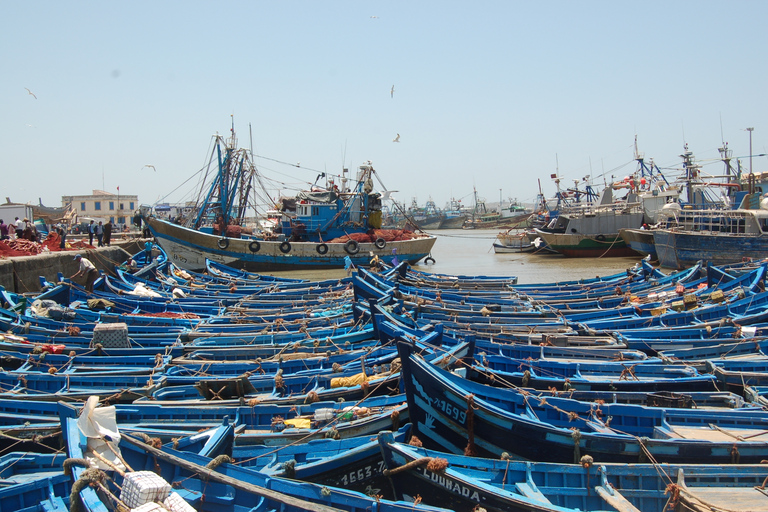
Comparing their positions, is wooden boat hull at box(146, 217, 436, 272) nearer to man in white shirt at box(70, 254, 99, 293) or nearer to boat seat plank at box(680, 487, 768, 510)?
man in white shirt at box(70, 254, 99, 293)

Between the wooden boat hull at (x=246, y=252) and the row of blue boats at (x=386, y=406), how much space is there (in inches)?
658

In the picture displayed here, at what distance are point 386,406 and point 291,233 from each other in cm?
2768

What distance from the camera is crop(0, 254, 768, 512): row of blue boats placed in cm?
564

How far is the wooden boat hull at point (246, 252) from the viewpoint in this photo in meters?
33.1

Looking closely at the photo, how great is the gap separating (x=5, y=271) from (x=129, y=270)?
4.11 metres

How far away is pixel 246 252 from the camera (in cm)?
3328

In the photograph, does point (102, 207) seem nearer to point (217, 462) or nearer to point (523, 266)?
point (523, 266)

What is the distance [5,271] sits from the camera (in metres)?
19.4

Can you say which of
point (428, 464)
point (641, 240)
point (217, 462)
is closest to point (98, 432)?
point (217, 462)

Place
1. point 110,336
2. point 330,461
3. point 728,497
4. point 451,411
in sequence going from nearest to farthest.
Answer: point 728,497 → point 330,461 → point 451,411 → point 110,336

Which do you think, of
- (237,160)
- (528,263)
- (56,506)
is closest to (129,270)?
(237,160)

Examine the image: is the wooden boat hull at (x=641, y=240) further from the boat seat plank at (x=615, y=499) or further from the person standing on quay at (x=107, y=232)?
the boat seat plank at (x=615, y=499)

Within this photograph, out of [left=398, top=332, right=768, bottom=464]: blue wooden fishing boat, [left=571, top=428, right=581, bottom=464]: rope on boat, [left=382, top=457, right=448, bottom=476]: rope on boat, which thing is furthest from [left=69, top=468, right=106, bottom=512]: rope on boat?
[left=571, top=428, right=581, bottom=464]: rope on boat

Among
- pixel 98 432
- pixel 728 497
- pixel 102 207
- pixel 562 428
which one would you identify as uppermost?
pixel 102 207
